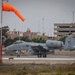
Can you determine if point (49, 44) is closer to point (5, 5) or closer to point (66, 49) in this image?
point (66, 49)

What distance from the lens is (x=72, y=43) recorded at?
7688 cm

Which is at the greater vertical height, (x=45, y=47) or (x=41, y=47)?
(x=41, y=47)

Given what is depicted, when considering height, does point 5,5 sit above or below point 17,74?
above

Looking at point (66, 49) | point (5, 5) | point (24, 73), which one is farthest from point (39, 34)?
point (24, 73)

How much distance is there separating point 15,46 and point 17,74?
2035 inches

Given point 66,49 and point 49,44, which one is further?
point 66,49

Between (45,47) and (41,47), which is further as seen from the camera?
(45,47)

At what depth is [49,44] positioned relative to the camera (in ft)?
215

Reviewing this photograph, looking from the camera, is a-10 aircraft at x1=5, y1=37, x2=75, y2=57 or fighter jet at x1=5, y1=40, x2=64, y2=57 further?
a-10 aircraft at x1=5, y1=37, x2=75, y2=57

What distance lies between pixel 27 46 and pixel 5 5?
1486 inches

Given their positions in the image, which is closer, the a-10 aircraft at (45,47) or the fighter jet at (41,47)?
the fighter jet at (41,47)

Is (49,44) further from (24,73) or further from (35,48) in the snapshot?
(24,73)

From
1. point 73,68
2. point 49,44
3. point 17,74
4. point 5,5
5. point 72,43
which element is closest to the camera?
point 17,74

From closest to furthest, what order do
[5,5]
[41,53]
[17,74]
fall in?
[17,74], [5,5], [41,53]
